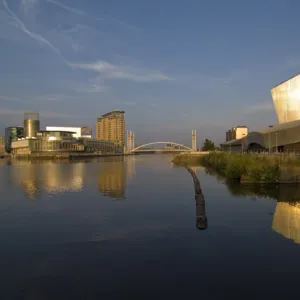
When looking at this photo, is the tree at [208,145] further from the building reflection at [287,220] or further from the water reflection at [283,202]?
the building reflection at [287,220]

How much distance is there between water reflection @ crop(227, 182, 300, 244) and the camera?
17.0 m

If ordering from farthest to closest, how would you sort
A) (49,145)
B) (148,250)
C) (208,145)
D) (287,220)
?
(49,145) → (208,145) → (287,220) → (148,250)

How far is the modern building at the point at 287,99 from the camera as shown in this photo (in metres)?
69.6

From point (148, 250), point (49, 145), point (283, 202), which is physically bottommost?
point (148, 250)

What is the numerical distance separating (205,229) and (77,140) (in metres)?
168

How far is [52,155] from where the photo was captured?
518 ft

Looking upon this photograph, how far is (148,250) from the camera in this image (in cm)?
1384

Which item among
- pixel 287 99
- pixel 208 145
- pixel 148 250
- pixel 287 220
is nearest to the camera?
pixel 148 250

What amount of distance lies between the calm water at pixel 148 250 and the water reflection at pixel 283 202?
3.7 inches

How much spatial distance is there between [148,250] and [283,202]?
14.0 metres

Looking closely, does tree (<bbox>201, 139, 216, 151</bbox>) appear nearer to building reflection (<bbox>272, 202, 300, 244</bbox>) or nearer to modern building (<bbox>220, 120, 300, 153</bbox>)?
modern building (<bbox>220, 120, 300, 153</bbox>)

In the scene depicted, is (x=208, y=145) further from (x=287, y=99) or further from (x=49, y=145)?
(x=49, y=145)

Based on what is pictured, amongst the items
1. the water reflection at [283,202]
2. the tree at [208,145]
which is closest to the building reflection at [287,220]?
the water reflection at [283,202]

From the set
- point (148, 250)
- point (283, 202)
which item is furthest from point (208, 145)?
point (148, 250)
